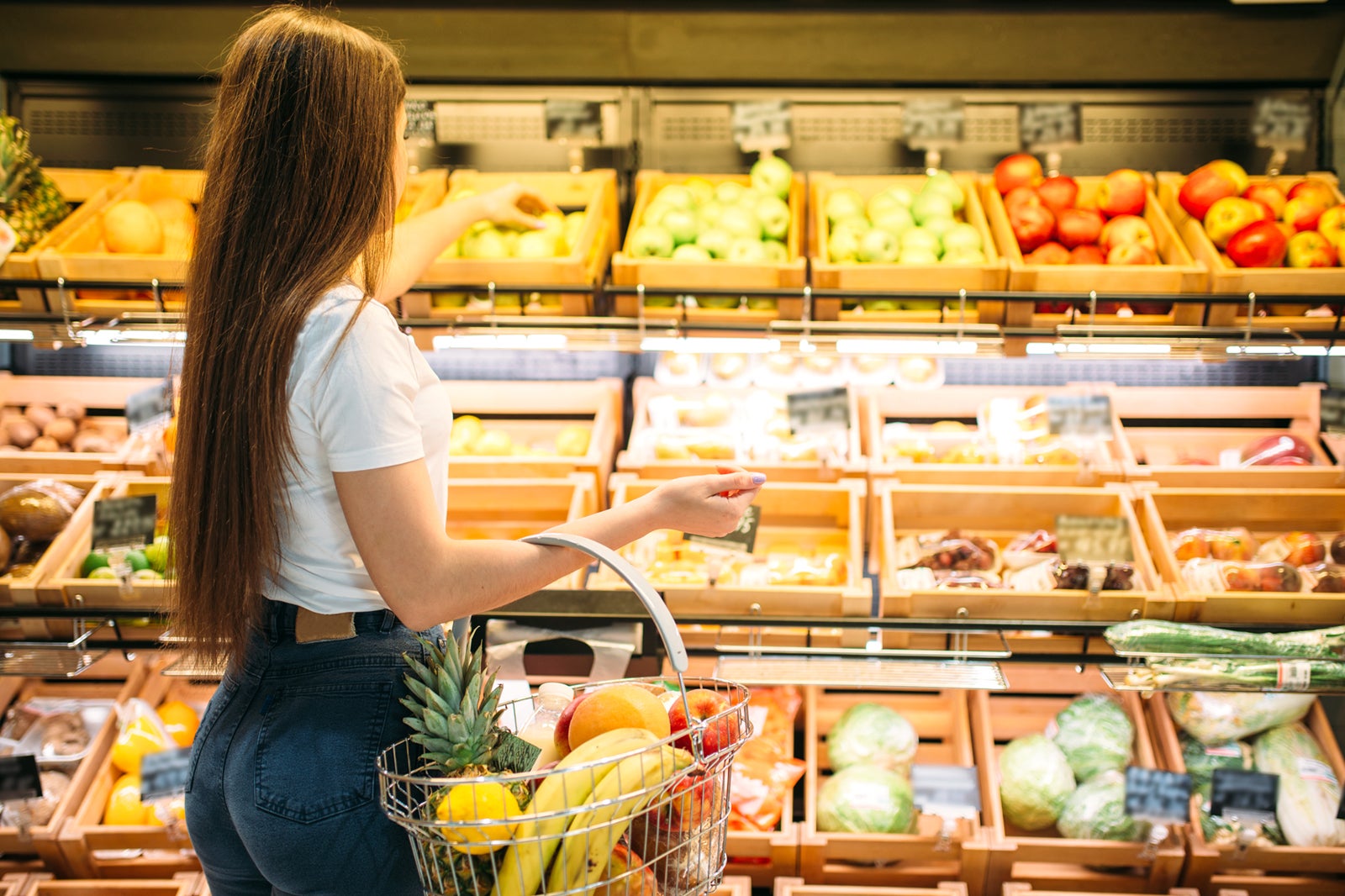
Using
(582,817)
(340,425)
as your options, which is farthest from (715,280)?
(582,817)

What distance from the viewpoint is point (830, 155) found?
331 centimetres

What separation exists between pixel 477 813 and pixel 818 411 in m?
1.93

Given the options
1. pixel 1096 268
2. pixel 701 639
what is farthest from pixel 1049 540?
pixel 701 639

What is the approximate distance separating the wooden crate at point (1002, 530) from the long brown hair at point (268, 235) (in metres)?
1.67

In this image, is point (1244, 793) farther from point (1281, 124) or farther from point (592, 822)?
point (592, 822)

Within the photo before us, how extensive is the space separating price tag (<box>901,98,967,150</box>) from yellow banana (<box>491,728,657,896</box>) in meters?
2.34

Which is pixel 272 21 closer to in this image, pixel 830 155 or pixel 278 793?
pixel 278 793

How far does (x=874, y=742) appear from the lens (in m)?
2.81

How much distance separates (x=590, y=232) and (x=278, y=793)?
72.2 inches

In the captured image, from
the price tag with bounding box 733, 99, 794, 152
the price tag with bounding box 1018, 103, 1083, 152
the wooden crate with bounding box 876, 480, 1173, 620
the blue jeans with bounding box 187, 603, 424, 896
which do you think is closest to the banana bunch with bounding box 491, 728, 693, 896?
the blue jeans with bounding box 187, 603, 424, 896

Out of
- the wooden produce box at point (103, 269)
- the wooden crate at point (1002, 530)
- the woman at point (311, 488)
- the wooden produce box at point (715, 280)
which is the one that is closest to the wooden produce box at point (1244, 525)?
the wooden crate at point (1002, 530)

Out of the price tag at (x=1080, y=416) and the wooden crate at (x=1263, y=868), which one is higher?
the price tag at (x=1080, y=416)

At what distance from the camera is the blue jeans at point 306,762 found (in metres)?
1.29

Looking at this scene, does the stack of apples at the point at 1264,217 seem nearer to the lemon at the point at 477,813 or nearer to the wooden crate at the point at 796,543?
the wooden crate at the point at 796,543
